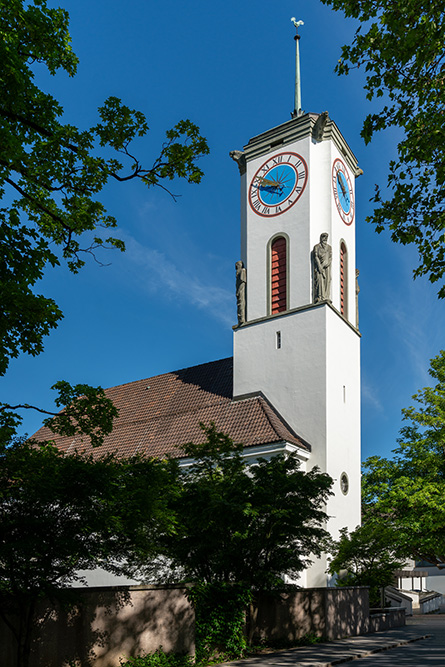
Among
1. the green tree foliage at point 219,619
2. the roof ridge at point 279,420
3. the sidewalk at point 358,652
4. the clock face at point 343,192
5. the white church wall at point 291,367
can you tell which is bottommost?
the sidewalk at point 358,652

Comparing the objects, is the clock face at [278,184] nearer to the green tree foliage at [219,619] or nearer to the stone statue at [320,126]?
the stone statue at [320,126]

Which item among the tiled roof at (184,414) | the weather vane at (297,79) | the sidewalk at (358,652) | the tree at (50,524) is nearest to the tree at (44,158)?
the tree at (50,524)

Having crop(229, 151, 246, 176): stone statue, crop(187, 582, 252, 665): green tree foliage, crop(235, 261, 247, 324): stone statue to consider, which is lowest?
crop(187, 582, 252, 665): green tree foliage

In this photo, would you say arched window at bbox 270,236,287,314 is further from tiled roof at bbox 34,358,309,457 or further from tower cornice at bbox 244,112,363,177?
tower cornice at bbox 244,112,363,177

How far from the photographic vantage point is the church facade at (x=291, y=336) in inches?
1087

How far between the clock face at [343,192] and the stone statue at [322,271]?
10.4 ft

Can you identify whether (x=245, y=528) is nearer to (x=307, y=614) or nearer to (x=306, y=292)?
(x=307, y=614)

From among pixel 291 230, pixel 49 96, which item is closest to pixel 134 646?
pixel 49 96

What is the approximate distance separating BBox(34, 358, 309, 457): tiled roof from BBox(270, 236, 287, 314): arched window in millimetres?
4426

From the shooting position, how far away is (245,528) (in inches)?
627

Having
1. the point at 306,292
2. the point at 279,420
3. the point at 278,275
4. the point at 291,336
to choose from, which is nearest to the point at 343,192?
the point at 278,275

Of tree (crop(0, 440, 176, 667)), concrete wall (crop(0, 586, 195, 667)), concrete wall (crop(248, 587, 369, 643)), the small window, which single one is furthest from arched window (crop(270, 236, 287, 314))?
tree (crop(0, 440, 176, 667))

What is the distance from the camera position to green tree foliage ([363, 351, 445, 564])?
29047 mm

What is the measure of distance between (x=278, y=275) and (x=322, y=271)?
263 centimetres
